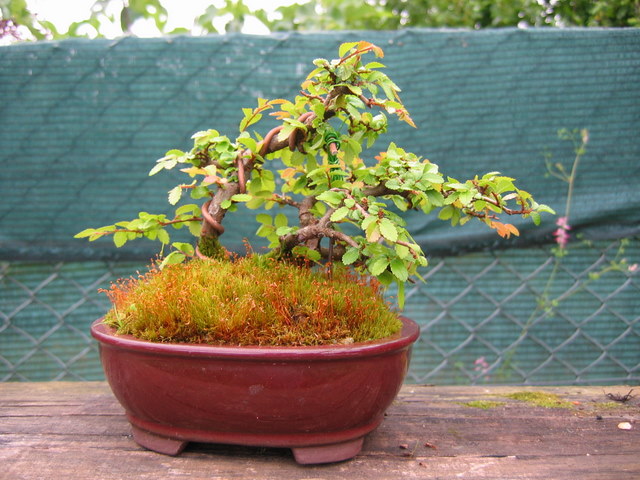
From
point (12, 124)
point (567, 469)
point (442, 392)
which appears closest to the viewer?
point (567, 469)

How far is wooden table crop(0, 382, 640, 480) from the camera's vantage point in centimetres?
90

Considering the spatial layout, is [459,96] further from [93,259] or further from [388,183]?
[93,259]

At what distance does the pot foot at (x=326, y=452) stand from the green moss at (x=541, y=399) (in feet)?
1.83

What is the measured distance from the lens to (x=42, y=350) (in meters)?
1.69

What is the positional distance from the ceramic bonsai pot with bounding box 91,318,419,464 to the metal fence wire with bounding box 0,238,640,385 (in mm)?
825

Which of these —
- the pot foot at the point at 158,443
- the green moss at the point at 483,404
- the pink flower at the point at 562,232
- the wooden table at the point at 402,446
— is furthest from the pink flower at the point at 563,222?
the pot foot at the point at 158,443

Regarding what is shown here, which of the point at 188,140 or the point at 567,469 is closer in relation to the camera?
the point at 567,469

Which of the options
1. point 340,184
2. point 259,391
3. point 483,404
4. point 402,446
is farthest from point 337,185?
point 483,404

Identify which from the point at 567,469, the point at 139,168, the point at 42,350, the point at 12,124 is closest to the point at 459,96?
the point at 139,168

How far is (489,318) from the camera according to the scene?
1759 millimetres

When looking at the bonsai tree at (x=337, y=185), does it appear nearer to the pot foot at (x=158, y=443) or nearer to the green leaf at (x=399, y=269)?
the green leaf at (x=399, y=269)

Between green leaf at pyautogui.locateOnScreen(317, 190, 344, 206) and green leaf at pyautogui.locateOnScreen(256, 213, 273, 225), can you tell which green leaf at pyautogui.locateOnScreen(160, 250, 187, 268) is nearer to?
green leaf at pyautogui.locateOnScreen(256, 213, 273, 225)

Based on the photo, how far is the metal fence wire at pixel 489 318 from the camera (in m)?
1.68

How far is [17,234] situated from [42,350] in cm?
38
